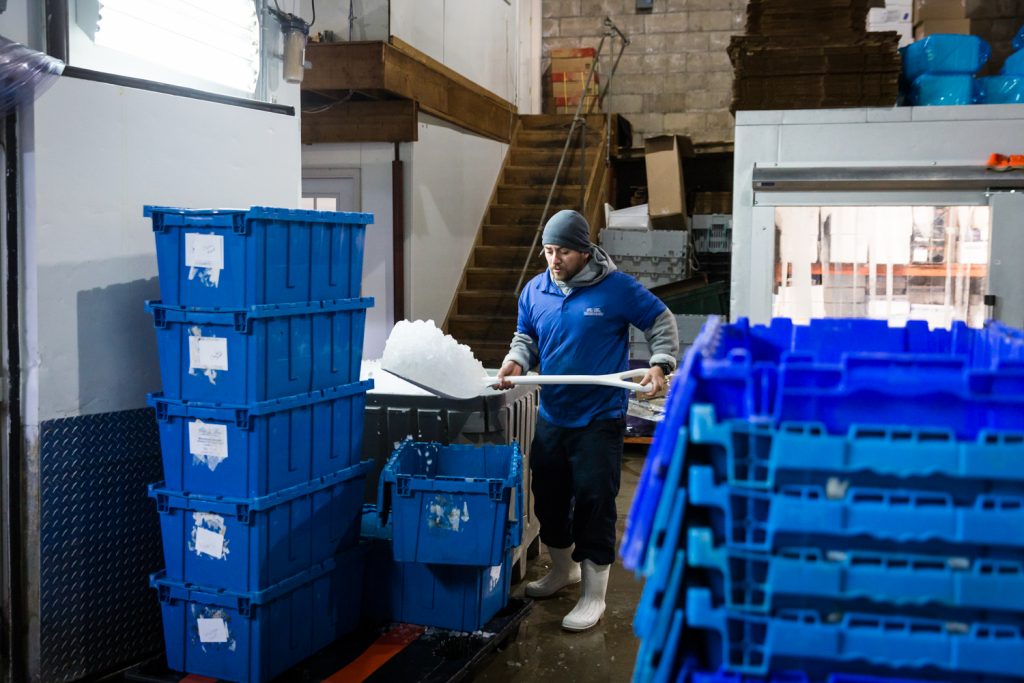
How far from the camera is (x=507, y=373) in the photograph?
4.52 metres

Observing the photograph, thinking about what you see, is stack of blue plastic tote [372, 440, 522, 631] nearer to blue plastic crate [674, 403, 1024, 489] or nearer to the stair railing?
blue plastic crate [674, 403, 1024, 489]

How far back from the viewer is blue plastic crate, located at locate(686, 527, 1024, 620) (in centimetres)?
165

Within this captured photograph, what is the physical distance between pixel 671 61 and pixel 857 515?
1203cm

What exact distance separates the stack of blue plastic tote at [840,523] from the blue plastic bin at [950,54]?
196 inches

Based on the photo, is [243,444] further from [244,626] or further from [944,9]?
[944,9]

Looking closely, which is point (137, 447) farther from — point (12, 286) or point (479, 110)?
point (479, 110)

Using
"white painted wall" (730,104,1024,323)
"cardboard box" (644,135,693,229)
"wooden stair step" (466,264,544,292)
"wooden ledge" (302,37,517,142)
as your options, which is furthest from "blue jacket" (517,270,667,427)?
"cardboard box" (644,135,693,229)

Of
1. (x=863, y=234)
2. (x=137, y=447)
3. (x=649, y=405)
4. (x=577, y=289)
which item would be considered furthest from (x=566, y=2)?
(x=137, y=447)

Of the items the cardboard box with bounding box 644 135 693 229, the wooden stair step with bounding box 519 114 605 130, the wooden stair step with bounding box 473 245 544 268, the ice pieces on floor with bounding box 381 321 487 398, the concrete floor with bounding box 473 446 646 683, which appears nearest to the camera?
the ice pieces on floor with bounding box 381 321 487 398

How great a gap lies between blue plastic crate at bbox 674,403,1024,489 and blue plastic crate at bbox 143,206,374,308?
7.11 ft

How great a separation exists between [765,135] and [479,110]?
14.9 ft

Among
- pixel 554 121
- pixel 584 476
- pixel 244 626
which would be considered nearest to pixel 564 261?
pixel 584 476

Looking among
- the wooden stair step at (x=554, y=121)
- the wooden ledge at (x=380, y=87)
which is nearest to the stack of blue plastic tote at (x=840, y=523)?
the wooden ledge at (x=380, y=87)

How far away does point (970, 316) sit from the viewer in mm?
6195
